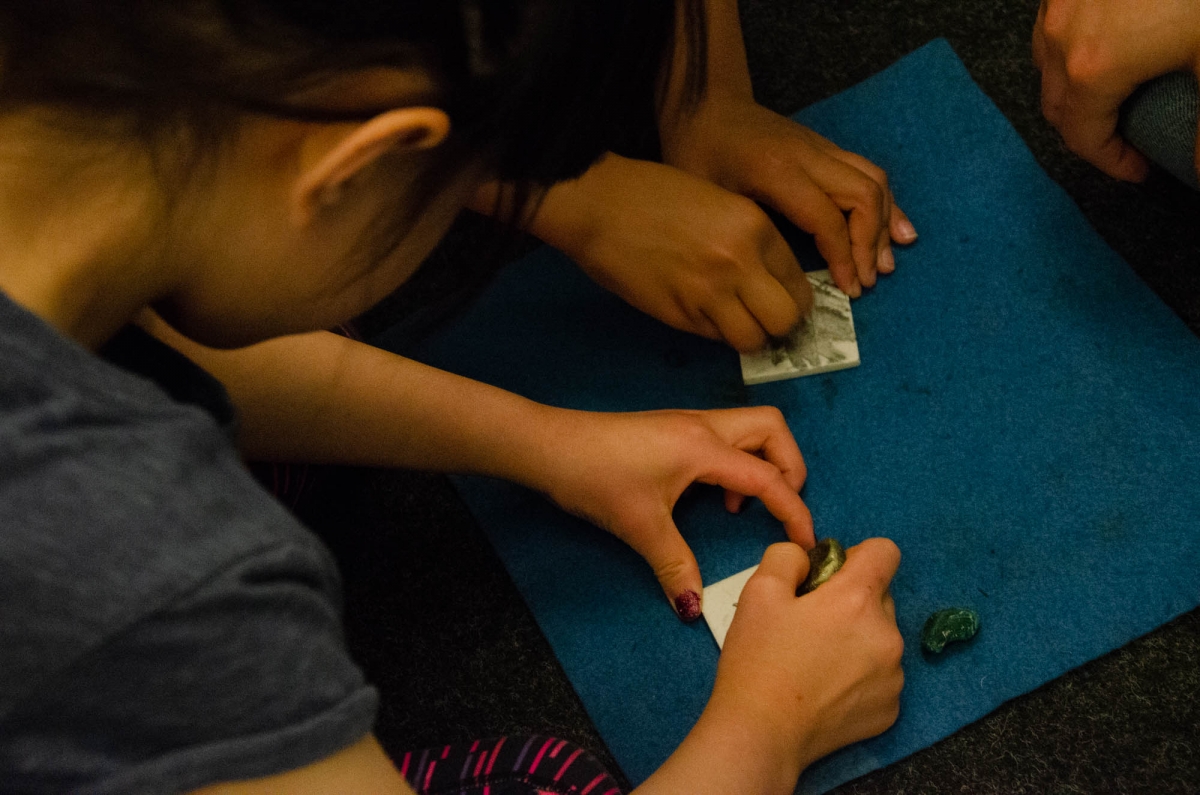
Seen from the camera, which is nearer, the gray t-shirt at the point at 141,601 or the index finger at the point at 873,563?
the gray t-shirt at the point at 141,601

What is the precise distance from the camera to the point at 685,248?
2.62 feet

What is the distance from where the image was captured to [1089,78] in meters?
0.67

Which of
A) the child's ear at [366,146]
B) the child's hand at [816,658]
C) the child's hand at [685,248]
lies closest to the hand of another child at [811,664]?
the child's hand at [816,658]

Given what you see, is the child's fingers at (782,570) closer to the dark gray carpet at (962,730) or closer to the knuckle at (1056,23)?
the dark gray carpet at (962,730)

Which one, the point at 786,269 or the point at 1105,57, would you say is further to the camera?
the point at 786,269

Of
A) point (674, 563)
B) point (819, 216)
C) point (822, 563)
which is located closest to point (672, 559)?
point (674, 563)

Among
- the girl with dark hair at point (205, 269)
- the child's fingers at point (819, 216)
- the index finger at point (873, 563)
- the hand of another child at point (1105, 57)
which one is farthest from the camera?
the child's fingers at point (819, 216)

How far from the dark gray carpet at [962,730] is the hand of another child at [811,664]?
0.32 feet

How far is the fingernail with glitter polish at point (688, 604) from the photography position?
785 millimetres

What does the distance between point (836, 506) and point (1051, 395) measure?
214 mm

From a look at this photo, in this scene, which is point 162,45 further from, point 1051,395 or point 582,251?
point 1051,395

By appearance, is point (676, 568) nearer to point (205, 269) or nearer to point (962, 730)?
point (962, 730)

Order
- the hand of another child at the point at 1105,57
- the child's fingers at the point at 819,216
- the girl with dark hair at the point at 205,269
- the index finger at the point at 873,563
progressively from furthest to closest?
the child's fingers at the point at 819,216 < the index finger at the point at 873,563 < the hand of another child at the point at 1105,57 < the girl with dark hair at the point at 205,269

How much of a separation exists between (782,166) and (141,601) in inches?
25.9
